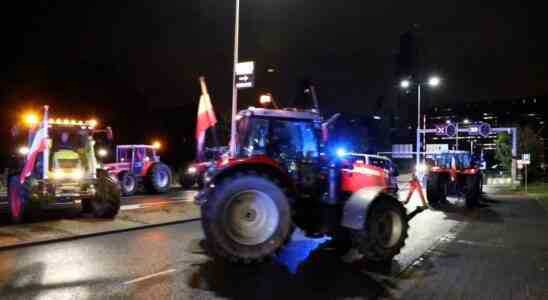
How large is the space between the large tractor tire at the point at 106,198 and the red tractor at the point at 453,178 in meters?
13.1

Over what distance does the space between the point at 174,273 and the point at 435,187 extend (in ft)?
49.6

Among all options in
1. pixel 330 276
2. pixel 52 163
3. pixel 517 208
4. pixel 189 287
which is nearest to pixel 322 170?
pixel 330 276

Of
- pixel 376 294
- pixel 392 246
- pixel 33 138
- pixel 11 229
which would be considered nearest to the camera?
pixel 376 294

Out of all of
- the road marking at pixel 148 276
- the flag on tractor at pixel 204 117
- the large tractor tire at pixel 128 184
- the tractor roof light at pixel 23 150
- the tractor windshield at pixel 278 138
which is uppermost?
the flag on tractor at pixel 204 117

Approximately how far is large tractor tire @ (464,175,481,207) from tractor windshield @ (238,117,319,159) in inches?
564

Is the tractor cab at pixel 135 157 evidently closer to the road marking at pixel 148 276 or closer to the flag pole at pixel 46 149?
the flag pole at pixel 46 149

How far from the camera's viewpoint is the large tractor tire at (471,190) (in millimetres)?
20609

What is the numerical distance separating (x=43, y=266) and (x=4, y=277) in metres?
0.76

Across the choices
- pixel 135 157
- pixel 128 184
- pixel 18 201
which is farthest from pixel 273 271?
pixel 135 157

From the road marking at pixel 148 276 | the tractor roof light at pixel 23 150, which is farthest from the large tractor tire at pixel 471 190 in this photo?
the tractor roof light at pixel 23 150

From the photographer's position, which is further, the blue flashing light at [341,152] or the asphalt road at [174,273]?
the blue flashing light at [341,152]

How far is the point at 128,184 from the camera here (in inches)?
914

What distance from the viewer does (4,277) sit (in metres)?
7.65

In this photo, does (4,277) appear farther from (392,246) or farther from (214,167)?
(392,246)
